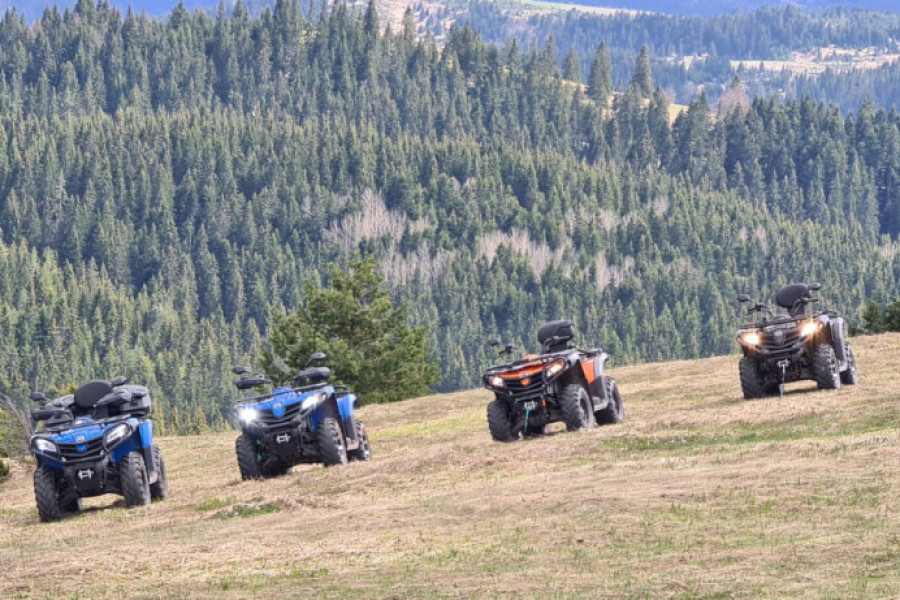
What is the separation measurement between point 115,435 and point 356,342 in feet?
162

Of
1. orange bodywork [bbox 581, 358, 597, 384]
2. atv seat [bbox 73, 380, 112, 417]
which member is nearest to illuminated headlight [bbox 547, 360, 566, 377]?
orange bodywork [bbox 581, 358, 597, 384]

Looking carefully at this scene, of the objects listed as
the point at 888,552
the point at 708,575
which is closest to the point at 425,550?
the point at 708,575

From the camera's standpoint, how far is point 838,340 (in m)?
38.0

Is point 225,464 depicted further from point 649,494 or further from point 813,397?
point 649,494

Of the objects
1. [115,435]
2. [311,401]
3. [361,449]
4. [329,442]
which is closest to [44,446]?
[115,435]

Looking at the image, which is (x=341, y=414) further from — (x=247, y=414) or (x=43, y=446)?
(x=43, y=446)

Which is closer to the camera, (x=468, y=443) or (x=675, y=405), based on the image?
(x=468, y=443)

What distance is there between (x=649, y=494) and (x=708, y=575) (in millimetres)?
5366

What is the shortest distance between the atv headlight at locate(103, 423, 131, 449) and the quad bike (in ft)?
44.1

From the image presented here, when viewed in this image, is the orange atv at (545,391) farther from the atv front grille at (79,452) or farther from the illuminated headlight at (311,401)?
the atv front grille at (79,452)

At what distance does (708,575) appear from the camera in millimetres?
18547

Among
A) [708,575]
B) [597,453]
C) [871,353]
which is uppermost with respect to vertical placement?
[708,575]

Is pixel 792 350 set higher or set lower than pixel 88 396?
lower

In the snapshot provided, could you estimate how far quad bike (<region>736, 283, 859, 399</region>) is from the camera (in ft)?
122
